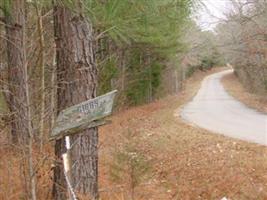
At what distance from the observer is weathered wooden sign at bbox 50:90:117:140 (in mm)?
4328

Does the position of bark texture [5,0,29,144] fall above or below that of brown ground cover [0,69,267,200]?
above

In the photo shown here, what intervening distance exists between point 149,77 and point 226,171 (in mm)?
20693

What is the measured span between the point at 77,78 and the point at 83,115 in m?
0.82

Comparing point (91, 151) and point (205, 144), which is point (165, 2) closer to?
point (91, 151)

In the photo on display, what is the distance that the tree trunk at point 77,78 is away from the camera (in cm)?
509

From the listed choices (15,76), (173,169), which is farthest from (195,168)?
(15,76)

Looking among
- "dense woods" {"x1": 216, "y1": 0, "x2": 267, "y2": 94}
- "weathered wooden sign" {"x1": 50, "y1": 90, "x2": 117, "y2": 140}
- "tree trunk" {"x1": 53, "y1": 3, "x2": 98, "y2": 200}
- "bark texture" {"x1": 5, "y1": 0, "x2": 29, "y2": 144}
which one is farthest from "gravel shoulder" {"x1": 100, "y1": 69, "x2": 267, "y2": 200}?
"dense woods" {"x1": 216, "y1": 0, "x2": 267, "y2": 94}

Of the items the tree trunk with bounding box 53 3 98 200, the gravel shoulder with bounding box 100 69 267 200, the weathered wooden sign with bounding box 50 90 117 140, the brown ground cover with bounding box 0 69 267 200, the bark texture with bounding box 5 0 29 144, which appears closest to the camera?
the weathered wooden sign with bounding box 50 90 117 140

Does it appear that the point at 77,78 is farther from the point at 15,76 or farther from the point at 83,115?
the point at 15,76

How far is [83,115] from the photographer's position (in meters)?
4.36

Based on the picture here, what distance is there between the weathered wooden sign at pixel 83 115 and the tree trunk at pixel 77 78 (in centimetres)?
68

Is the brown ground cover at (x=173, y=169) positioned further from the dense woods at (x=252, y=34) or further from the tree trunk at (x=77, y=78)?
the dense woods at (x=252, y=34)

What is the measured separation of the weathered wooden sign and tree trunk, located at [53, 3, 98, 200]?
679mm

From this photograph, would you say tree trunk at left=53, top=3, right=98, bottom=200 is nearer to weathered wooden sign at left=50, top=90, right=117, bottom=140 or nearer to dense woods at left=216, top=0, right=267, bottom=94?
weathered wooden sign at left=50, top=90, right=117, bottom=140
